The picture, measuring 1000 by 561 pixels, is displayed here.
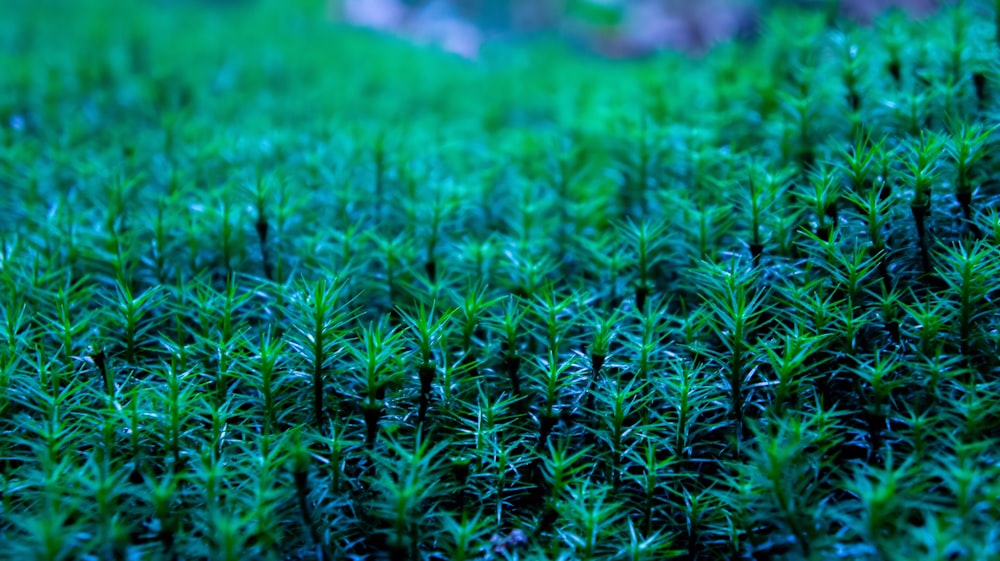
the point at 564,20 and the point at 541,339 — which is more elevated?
the point at 564,20

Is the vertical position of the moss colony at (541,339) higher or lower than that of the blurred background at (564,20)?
lower

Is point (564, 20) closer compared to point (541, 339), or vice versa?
point (541, 339)

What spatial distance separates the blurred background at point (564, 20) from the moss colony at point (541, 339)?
280cm

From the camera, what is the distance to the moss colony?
44.1 inches

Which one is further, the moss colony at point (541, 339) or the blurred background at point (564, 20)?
the blurred background at point (564, 20)

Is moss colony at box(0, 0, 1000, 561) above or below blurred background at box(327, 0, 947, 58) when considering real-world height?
below

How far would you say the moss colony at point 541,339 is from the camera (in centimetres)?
112

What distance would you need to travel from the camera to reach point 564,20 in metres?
5.22

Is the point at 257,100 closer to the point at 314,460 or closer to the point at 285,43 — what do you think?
the point at 285,43

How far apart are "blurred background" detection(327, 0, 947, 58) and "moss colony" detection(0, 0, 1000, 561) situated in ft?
9.18

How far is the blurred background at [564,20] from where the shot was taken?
4863 mm

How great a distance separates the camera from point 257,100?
2922mm

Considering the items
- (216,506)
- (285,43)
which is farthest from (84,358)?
(285,43)

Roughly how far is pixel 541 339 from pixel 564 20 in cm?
439
